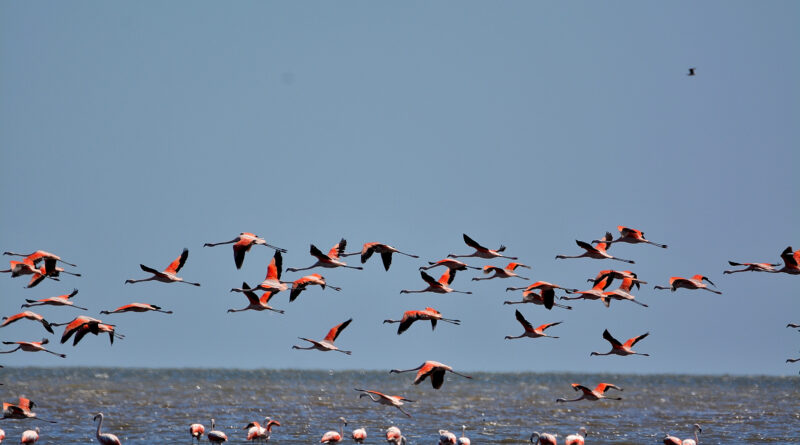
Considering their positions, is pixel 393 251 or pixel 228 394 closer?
pixel 393 251

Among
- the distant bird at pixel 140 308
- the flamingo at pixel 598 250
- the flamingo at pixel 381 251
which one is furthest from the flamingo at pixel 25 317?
the flamingo at pixel 598 250

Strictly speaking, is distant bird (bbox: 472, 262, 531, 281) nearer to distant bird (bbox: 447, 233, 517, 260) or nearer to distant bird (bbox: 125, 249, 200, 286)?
distant bird (bbox: 447, 233, 517, 260)

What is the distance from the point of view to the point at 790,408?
1780 inches

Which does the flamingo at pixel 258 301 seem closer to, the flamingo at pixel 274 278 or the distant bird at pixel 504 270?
the flamingo at pixel 274 278

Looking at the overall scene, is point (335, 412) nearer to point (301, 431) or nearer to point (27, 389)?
point (301, 431)

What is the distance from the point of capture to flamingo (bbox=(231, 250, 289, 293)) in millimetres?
21672

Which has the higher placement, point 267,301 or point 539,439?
point 267,301

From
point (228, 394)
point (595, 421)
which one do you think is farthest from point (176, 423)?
point (228, 394)

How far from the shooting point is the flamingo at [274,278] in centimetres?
2167

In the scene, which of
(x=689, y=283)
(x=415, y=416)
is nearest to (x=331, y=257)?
(x=689, y=283)

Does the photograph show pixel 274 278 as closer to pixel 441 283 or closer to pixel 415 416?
pixel 441 283

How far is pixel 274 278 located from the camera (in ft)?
73.3

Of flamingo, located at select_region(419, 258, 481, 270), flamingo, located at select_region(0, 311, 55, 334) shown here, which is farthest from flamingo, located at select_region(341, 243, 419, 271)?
flamingo, located at select_region(0, 311, 55, 334)

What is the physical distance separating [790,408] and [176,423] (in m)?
25.0
